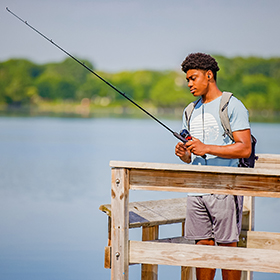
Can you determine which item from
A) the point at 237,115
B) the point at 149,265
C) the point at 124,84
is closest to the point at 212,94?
the point at 237,115

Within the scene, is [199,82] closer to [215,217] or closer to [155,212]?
[215,217]

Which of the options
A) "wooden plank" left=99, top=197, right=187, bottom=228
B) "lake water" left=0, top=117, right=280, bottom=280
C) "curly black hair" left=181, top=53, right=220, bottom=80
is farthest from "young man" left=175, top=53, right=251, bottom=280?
"lake water" left=0, top=117, right=280, bottom=280

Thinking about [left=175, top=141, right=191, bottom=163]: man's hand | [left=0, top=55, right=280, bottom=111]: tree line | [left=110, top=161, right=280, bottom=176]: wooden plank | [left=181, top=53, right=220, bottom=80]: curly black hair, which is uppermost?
[left=0, top=55, right=280, bottom=111]: tree line

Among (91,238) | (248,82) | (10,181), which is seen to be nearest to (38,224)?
(91,238)

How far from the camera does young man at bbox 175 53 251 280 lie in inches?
91.9

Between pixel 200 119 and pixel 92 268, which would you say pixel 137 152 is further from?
pixel 200 119

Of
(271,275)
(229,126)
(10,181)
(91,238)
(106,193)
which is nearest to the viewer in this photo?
(229,126)

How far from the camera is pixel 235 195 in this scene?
2379 mm

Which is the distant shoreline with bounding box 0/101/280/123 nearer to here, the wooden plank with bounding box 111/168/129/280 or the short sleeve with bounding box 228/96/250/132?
the short sleeve with bounding box 228/96/250/132

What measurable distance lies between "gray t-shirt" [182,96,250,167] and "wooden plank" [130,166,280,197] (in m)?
0.26

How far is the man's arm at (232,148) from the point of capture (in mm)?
2320

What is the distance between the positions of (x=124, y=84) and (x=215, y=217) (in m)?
68.6

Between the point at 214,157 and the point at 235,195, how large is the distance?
21 centimetres

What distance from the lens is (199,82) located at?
2475 mm
